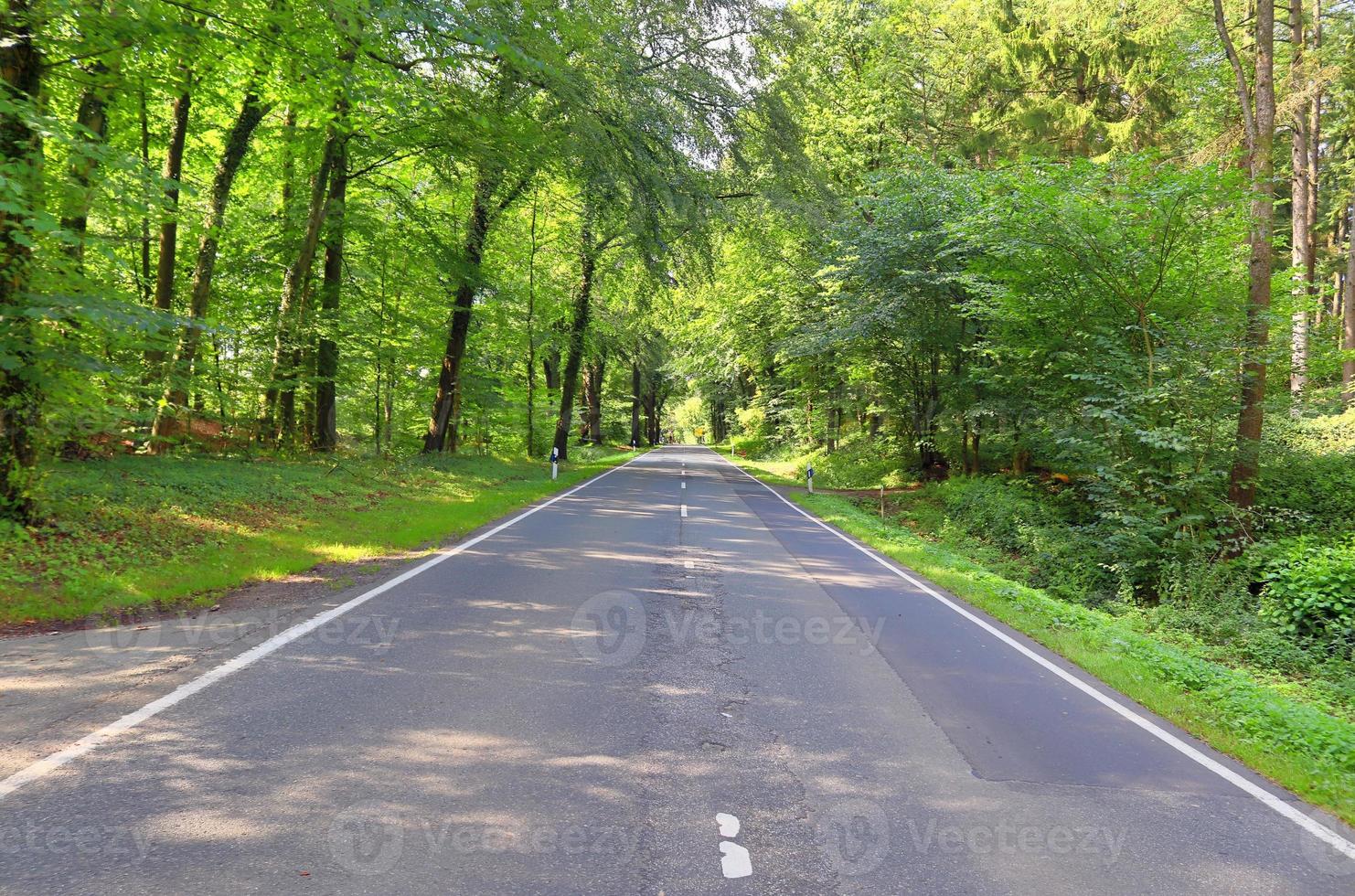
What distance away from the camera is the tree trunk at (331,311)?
1561 cm

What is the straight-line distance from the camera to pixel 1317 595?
8.52 m

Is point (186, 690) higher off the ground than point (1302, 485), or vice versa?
point (1302, 485)

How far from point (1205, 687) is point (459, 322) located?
19930mm

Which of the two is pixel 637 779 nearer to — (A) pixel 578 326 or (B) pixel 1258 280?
(B) pixel 1258 280

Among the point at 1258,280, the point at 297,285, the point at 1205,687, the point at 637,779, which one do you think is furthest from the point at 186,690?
the point at 1258,280

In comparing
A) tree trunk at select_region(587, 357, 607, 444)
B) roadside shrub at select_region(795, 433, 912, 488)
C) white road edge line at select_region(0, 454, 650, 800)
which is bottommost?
white road edge line at select_region(0, 454, 650, 800)

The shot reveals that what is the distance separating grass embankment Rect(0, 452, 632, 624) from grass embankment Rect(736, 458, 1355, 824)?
7989mm

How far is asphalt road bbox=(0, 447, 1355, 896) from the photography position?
2.81m

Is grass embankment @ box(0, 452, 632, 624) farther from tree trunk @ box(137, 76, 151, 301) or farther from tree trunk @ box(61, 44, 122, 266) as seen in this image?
tree trunk @ box(61, 44, 122, 266)

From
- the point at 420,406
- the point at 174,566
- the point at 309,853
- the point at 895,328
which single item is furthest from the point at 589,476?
the point at 309,853

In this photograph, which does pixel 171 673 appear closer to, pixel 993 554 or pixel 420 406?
pixel 993 554

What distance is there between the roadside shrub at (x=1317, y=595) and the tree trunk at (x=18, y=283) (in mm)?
14045

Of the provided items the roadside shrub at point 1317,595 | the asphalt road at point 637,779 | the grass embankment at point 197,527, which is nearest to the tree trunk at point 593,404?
the grass embankment at point 197,527

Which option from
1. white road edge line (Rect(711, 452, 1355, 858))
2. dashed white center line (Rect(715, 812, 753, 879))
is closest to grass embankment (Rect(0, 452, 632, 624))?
dashed white center line (Rect(715, 812, 753, 879))
